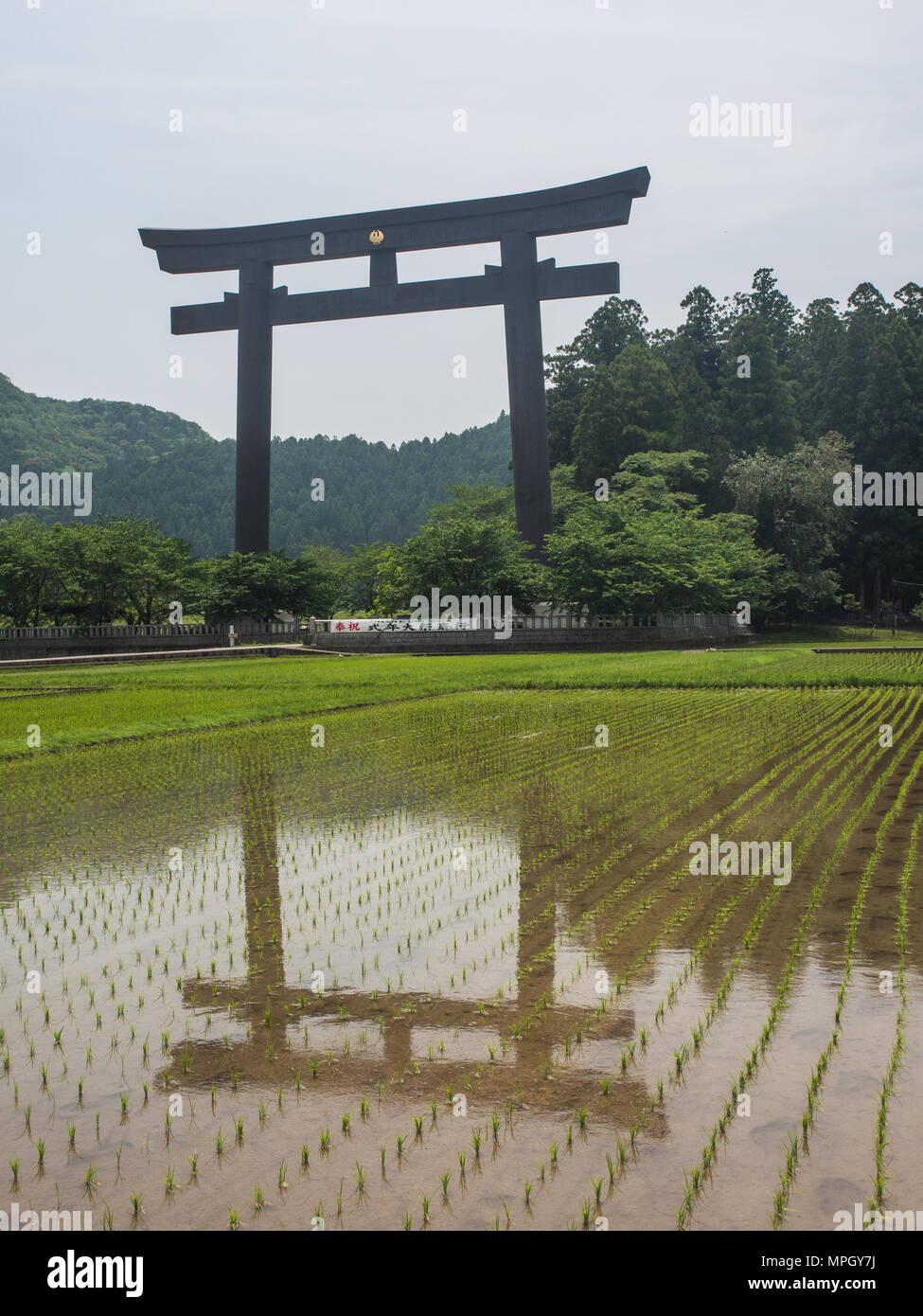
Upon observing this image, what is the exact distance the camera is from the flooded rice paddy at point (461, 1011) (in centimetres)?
338

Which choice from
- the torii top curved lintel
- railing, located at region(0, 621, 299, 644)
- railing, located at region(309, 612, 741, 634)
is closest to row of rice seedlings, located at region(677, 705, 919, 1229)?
the torii top curved lintel

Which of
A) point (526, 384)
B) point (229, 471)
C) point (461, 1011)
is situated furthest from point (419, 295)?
point (229, 471)

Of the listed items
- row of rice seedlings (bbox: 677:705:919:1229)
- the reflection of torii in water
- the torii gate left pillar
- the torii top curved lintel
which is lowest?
the reflection of torii in water

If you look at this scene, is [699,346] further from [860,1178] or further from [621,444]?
[860,1178]

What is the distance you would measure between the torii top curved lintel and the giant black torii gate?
0.03 m

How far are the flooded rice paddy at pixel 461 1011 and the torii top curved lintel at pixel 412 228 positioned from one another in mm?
28946

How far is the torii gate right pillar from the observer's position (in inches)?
1451

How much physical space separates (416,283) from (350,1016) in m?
35.7

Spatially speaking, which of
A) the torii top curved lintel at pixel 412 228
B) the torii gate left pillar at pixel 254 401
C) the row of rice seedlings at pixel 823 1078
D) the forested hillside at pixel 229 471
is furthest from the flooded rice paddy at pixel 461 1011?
the forested hillside at pixel 229 471

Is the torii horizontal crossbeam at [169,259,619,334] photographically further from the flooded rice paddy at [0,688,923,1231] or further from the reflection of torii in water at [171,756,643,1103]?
the reflection of torii in water at [171,756,643,1103]

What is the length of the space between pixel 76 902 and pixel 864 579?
5740 cm

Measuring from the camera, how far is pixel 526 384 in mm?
37938

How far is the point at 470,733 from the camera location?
15555 millimetres

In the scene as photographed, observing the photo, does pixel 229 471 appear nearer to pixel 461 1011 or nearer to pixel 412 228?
pixel 412 228
